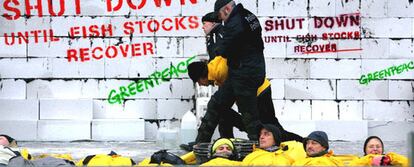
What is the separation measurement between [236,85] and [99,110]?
265 cm

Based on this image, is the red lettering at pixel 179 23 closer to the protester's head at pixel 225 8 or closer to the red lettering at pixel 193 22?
the red lettering at pixel 193 22

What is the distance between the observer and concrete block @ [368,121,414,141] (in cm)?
1141

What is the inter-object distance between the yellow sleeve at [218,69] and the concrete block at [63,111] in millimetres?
2334

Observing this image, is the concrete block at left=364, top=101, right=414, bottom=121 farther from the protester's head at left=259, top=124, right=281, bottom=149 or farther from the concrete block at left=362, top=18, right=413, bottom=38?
the protester's head at left=259, top=124, right=281, bottom=149

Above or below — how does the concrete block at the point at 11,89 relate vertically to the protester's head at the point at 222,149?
above

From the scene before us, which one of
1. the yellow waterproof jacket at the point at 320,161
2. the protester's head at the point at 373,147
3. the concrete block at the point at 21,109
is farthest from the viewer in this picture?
the concrete block at the point at 21,109

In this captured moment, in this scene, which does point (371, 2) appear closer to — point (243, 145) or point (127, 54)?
point (127, 54)

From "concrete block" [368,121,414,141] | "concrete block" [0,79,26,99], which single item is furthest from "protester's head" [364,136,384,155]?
"concrete block" [0,79,26,99]

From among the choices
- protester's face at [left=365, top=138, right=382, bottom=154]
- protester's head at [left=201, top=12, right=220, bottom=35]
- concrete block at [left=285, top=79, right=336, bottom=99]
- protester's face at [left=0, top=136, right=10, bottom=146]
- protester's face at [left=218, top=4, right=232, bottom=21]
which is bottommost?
protester's face at [left=365, top=138, right=382, bottom=154]

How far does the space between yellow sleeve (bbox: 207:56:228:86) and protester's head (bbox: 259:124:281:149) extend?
87cm

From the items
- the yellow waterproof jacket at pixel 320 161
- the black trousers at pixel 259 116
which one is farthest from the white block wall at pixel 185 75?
the yellow waterproof jacket at pixel 320 161

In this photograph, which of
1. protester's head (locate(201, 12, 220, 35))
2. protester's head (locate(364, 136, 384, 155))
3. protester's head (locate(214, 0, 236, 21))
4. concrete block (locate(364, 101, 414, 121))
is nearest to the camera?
protester's head (locate(364, 136, 384, 155))

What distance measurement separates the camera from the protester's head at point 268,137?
8.50m

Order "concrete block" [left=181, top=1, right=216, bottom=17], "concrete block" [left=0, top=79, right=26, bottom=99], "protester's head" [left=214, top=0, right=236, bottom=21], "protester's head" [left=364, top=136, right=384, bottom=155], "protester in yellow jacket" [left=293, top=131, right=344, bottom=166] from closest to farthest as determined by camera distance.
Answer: "protester in yellow jacket" [left=293, top=131, right=344, bottom=166] < "protester's head" [left=364, top=136, right=384, bottom=155] < "protester's head" [left=214, top=0, right=236, bottom=21] < "concrete block" [left=0, top=79, right=26, bottom=99] < "concrete block" [left=181, top=1, right=216, bottom=17]
